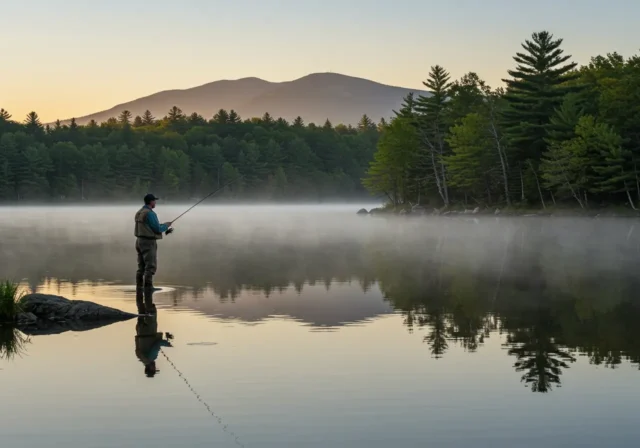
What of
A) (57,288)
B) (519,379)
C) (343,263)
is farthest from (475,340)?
(343,263)

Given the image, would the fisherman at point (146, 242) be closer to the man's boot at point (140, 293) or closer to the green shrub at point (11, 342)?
the man's boot at point (140, 293)

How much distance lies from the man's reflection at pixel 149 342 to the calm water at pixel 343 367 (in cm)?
15

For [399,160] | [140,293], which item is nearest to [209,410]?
[140,293]

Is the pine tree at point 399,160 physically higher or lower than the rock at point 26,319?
higher

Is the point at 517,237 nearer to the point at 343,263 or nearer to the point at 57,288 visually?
the point at 343,263

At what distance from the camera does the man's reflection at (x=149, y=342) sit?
1329 centimetres

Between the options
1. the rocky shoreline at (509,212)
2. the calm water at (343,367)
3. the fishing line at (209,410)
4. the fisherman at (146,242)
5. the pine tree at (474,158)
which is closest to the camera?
the fishing line at (209,410)

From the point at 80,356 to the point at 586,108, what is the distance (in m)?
90.1

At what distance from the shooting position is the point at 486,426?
9.80 m

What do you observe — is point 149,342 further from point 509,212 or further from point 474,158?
point 474,158

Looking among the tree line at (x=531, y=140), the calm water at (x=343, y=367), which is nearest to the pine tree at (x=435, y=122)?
the tree line at (x=531, y=140)

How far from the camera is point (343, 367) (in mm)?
13031

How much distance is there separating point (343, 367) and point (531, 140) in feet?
289

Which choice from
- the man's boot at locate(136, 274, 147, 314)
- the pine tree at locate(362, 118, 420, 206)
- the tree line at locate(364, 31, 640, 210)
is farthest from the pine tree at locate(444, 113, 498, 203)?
the man's boot at locate(136, 274, 147, 314)
